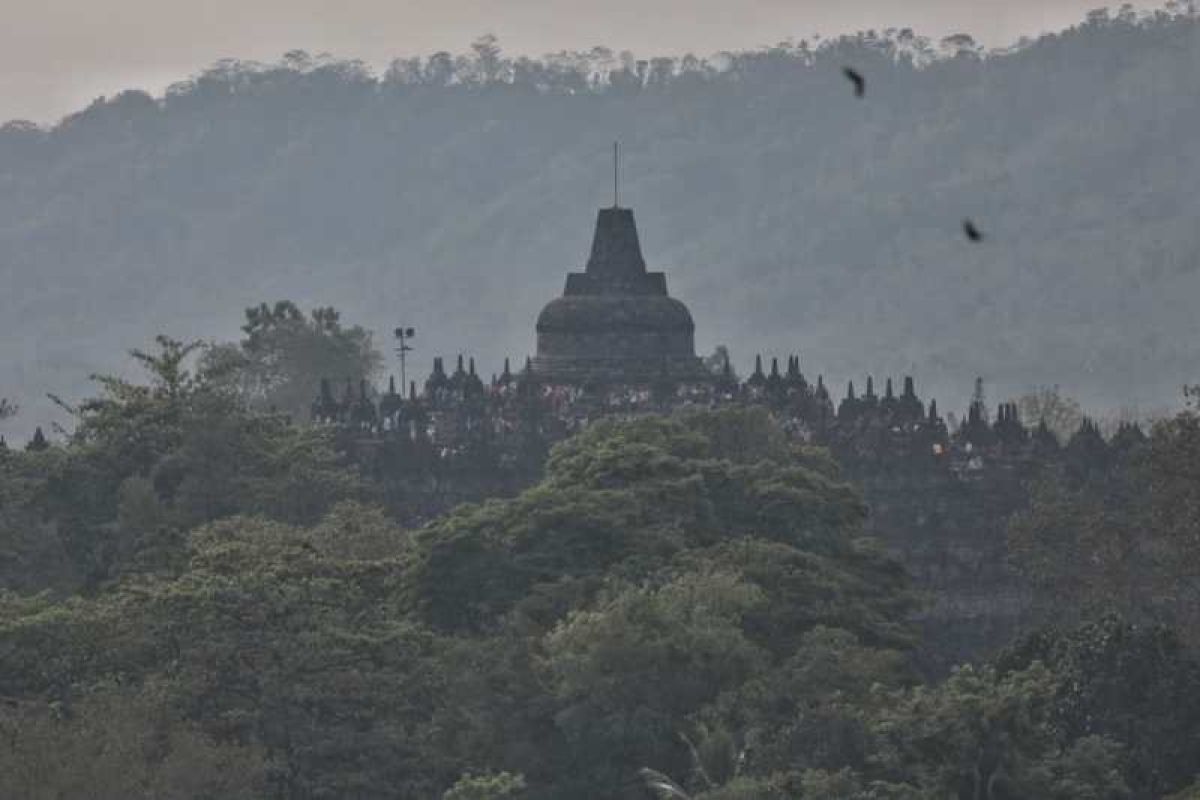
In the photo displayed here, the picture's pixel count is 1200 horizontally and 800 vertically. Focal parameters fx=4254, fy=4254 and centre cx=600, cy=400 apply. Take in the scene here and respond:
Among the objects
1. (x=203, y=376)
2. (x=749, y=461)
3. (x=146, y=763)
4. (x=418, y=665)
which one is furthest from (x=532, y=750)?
(x=203, y=376)

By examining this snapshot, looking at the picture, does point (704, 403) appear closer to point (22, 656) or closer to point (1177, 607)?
point (1177, 607)

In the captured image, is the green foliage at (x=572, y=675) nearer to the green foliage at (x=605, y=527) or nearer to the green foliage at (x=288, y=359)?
the green foliage at (x=605, y=527)

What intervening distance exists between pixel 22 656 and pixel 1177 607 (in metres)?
27.0

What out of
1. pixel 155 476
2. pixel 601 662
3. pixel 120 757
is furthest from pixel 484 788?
pixel 155 476

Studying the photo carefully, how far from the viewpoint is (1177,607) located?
89375mm

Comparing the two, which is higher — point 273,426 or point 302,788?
point 273,426

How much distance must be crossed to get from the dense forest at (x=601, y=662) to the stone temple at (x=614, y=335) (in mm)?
33890

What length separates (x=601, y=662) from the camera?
238 ft

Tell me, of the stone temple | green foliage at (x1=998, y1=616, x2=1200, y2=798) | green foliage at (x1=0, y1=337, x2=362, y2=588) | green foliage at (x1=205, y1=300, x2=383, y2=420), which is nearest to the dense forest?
green foliage at (x1=998, y1=616, x2=1200, y2=798)

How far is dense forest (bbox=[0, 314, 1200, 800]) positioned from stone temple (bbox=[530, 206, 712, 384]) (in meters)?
33.9

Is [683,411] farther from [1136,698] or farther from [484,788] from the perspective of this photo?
[484,788]

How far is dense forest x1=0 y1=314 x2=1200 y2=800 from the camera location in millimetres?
68188

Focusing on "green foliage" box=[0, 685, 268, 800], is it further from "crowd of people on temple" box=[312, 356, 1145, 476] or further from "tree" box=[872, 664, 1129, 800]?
"crowd of people on temple" box=[312, 356, 1145, 476]

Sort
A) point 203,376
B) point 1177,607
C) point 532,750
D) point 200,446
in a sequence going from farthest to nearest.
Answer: point 203,376, point 200,446, point 1177,607, point 532,750
